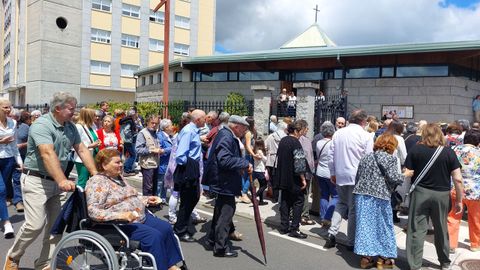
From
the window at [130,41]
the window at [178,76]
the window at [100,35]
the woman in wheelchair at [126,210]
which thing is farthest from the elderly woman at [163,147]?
the window at [130,41]

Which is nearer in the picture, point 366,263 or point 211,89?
point 366,263

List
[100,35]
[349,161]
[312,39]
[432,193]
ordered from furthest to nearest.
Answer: [100,35] < [312,39] < [349,161] < [432,193]

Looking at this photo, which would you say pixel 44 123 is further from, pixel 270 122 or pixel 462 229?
pixel 270 122

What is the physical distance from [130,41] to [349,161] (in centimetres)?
4137

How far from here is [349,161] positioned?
238 inches

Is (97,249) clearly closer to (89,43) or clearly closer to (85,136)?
(85,136)

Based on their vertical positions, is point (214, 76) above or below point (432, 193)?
above

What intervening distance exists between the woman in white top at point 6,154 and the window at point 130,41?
3867cm

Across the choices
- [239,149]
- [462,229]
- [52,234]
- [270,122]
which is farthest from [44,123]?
[270,122]

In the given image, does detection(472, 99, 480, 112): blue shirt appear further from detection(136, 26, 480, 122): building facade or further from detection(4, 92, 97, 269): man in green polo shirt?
detection(4, 92, 97, 269): man in green polo shirt

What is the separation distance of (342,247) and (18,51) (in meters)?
48.2

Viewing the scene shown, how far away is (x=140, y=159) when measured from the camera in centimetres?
795

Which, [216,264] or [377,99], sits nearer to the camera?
[216,264]

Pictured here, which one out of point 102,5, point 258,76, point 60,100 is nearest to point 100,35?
point 102,5
